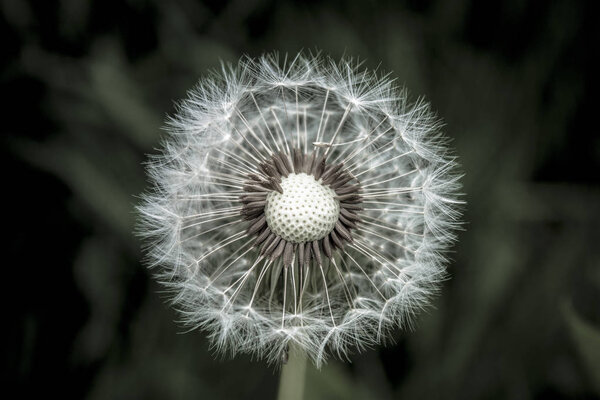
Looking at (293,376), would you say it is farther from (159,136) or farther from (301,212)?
(159,136)

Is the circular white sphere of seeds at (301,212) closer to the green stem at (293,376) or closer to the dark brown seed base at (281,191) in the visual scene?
the dark brown seed base at (281,191)

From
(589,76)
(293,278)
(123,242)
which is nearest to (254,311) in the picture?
(293,278)

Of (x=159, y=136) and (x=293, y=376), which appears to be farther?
(x=159, y=136)

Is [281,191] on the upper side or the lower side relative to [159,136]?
lower

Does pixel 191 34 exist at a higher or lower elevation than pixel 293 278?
higher

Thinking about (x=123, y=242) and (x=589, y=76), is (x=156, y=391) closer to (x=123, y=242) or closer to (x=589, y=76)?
(x=123, y=242)

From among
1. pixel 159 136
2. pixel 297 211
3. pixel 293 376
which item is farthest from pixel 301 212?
pixel 159 136

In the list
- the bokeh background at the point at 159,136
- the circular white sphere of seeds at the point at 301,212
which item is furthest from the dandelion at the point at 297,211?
the bokeh background at the point at 159,136
